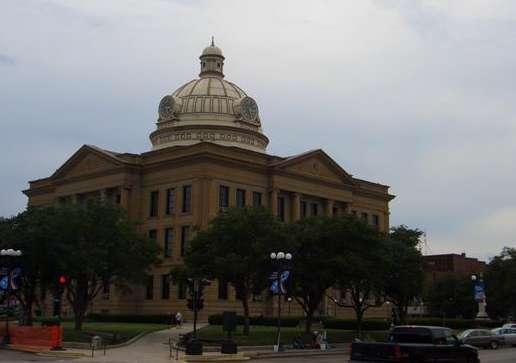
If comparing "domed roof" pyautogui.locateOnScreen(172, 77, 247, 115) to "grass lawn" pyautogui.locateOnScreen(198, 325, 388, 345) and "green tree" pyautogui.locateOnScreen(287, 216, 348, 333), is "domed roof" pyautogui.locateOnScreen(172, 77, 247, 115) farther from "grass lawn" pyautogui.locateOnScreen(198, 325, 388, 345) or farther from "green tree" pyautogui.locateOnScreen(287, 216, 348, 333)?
"grass lawn" pyautogui.locateOnScreen(198, 325, 388, 345)

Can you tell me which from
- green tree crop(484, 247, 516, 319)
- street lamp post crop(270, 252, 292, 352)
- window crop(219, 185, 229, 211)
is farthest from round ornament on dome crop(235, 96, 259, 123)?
street lamp post crop(270, 252, 292, 352)

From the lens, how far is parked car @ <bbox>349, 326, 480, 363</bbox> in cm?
2503

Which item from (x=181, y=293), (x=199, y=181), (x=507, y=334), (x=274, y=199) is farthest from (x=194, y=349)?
(x=274, y=199)

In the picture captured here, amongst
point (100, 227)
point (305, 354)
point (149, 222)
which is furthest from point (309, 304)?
point (149, 222)

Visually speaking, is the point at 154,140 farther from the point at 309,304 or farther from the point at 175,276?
the point at 309,304

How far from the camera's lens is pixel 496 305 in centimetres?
8850

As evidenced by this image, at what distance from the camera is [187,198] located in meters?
81.8

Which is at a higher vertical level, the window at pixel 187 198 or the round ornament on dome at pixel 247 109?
the round ornament on dome at pixel 247 109

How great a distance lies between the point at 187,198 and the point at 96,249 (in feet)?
90.5

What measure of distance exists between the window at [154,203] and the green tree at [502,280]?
3928 centimetres

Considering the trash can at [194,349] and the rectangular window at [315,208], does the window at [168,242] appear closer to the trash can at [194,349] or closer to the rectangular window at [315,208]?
the rectangular window at [315,208]

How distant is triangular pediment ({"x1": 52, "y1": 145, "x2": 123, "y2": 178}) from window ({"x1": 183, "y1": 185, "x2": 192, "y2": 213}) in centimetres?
935

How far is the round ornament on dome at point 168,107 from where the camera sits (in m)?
94.5

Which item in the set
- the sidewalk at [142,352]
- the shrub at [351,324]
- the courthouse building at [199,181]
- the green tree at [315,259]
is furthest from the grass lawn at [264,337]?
the courthouse building at [199,181]
